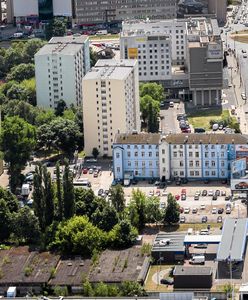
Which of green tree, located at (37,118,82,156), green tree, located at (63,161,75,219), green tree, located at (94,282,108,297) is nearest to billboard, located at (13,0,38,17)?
green tree, located at (37,118,82,156)

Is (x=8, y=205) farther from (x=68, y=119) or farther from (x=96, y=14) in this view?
(x=96, y=14)

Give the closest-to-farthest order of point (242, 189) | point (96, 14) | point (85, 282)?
point (85, 282) → point (242, 189) → point (96, 14)

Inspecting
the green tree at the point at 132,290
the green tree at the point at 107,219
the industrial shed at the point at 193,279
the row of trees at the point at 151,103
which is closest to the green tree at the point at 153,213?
the green tree at the point at 107,219

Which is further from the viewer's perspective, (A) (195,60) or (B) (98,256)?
(A) (195,60)

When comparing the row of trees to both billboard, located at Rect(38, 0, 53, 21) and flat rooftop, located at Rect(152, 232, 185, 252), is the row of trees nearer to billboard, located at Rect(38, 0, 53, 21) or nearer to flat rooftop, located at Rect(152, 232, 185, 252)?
flat rooftop, located at Rect(152, 232, 185, 252)

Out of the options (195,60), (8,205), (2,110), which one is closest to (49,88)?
(2,110)

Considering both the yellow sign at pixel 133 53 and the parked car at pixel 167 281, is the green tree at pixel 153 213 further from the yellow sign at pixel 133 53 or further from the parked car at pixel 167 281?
the yellow sign at pixel 133 53

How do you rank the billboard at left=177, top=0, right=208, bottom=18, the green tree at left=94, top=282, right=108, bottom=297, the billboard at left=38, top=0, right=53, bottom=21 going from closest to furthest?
the green tree at left=94, top=282, right=108, bottom=297 < the billboard at left=177, top=0, right=208, bottom=18 < the billboard at left=38, top=0, right=53, bottom=21
